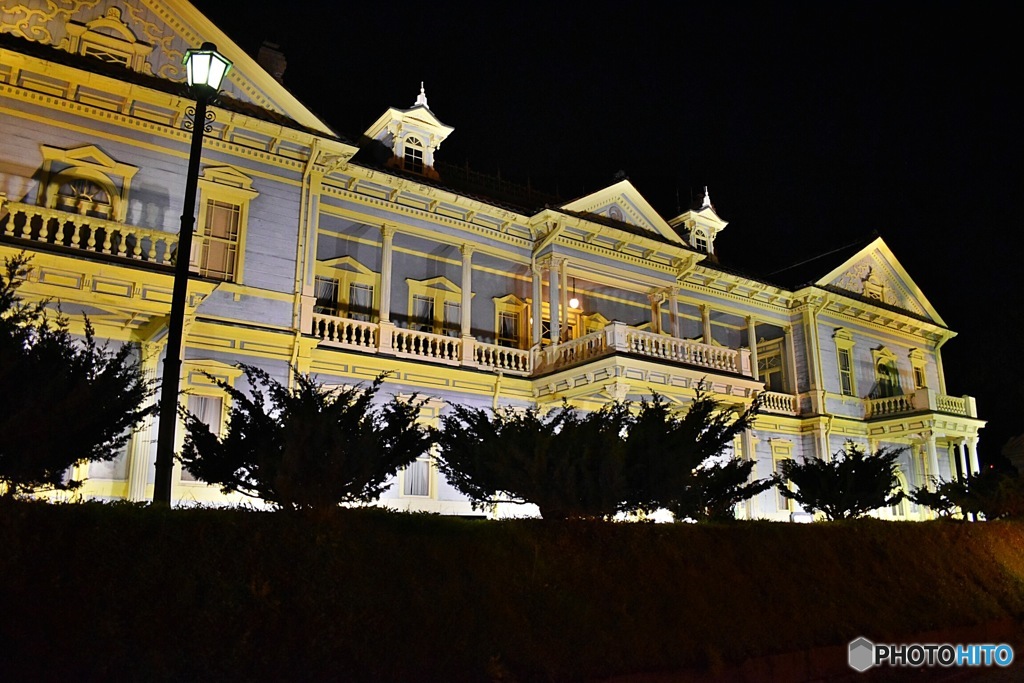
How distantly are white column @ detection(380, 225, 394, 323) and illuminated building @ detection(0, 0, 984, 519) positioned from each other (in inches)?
3.7

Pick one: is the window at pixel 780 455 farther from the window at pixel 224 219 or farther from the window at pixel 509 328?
the window at pixel 224 219

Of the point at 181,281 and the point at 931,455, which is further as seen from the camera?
A: the point at 931,455

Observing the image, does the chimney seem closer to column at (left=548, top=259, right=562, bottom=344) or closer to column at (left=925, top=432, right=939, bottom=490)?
column at (left=548, top=259, right=562, bottom=344)

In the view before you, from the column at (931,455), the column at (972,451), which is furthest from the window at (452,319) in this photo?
the column at (972,451)

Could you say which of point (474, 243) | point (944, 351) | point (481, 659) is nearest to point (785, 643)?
point (481, 659)

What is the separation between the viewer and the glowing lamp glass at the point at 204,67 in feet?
31.9

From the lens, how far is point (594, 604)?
8375 mm

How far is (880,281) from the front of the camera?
113 feet

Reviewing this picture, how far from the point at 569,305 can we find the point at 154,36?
13601 millimetres

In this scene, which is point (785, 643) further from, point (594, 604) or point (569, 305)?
point (569, 305)

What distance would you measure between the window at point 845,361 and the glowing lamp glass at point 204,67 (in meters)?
27.5

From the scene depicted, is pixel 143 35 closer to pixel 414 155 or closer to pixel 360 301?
pixel 360 301

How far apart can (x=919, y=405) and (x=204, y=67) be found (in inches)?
1122

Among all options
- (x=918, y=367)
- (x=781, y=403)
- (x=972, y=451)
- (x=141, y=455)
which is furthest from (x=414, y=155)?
(x=918, y=367)
